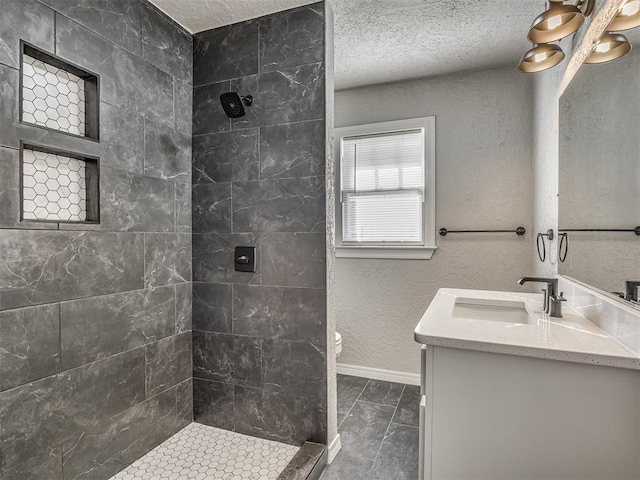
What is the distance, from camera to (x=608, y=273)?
1.25 metres

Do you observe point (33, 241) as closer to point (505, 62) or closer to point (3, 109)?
point (3, 109)

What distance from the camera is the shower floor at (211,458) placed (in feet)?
5.34

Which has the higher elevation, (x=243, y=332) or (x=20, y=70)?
(x=20, y=70)

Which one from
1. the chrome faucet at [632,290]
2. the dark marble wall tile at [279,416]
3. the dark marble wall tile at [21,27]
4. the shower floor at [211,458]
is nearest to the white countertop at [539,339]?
the chrome faucet at [632,290]

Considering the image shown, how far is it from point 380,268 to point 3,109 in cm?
243

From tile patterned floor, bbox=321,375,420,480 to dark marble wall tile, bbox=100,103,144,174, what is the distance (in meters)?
1.84

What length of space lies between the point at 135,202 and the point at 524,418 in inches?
73.2

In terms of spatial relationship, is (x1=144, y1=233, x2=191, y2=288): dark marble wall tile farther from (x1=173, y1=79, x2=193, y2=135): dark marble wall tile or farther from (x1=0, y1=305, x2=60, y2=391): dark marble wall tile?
(x1=173, y1=79, x2=193, y2=135): dark marble wall tile

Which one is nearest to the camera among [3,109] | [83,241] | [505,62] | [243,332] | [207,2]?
[3,109]

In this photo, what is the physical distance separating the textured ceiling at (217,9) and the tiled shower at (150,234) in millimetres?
48

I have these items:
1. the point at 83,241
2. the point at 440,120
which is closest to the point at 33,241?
the point at 83,241

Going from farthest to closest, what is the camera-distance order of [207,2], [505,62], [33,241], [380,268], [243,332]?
1. [380,268]
2. [505,62]
3. [243,332]
4. [207,2]
5. [33,241]

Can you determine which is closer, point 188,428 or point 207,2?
point 207,2

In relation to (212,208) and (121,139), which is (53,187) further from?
(212,208)
